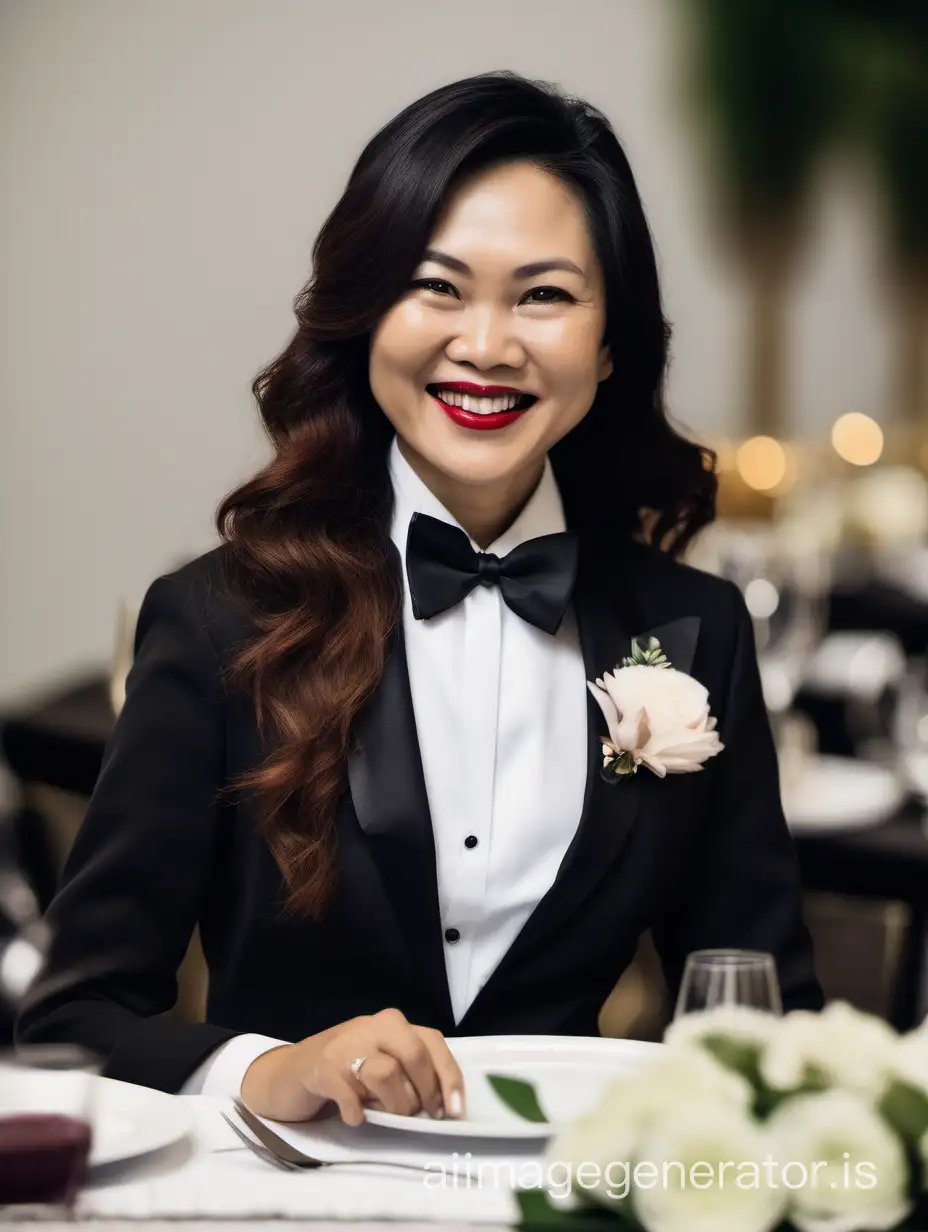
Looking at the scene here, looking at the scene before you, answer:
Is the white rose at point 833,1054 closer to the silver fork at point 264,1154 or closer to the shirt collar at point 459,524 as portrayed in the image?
the silver fork at point 264,1154

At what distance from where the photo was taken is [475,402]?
4.76 feet

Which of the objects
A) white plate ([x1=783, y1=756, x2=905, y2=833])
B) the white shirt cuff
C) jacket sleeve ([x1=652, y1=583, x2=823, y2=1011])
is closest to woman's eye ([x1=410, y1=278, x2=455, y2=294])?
jacket sleeve ([x1=652, y1=583, x2=823, y2=1011])

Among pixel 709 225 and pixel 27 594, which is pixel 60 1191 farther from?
pixel 709 225

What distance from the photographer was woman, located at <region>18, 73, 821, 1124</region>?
4.67 feet

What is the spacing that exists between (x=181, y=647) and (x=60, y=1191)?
Result: 2.19 feet

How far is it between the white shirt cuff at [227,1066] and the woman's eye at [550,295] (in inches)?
26.8

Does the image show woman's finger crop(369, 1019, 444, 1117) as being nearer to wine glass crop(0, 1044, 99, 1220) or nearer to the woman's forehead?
wine glass crop(0, 1044, 99, 1220)

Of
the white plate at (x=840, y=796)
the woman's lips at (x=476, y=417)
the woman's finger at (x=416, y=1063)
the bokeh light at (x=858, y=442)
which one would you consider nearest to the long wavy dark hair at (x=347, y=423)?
the woman's lips at (x=476, y=417)

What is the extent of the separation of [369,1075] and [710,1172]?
376 mm

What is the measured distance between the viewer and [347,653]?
4.88 feet

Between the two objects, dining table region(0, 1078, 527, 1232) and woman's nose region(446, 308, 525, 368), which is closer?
dining table region(0, 1078, 527, 1232)

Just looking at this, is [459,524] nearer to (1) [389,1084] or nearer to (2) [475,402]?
(2) [475,402]

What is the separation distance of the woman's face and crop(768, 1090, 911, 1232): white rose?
819 mm

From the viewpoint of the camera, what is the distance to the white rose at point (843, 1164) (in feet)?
2.44
